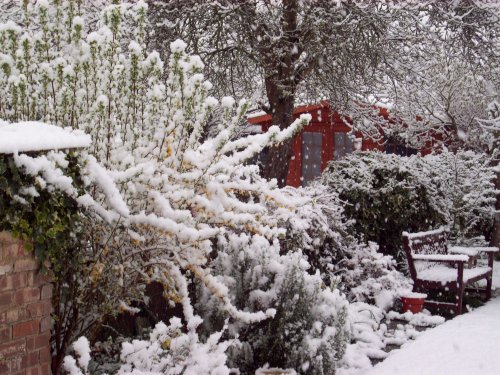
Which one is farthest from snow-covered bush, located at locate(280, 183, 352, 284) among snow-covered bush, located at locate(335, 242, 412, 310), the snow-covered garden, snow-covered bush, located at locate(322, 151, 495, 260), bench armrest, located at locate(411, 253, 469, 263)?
bench armrest, located at locate(411, 253, 469, 263)

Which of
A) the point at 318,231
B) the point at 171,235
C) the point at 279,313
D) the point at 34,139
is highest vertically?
the point at 34,139

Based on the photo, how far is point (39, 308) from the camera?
11.6ft

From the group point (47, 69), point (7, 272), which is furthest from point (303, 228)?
point (7, 272)

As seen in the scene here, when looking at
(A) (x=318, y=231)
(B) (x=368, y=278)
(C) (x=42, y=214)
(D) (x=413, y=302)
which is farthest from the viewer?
(B) (x=368, y=278)

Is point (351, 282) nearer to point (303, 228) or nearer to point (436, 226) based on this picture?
point (303, 228)

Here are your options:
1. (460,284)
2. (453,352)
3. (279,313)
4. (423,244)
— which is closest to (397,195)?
(423,244)

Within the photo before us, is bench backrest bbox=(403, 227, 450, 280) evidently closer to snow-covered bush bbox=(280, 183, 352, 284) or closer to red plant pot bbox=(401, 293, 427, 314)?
red plant pot bbox=(401, 293, 427, 314)

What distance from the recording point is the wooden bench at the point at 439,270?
7.86 meters

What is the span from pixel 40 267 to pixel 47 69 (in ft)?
Result: 4.80

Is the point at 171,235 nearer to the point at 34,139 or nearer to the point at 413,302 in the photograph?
the point at 34,139

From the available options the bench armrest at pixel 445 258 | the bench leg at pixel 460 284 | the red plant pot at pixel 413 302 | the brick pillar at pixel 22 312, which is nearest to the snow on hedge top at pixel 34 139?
the brick pillar at pixel 22 312

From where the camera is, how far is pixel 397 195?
9484 millimetres

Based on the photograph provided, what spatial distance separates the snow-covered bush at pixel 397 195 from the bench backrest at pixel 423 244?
0.46m

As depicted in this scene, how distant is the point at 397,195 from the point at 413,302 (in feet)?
6.98
